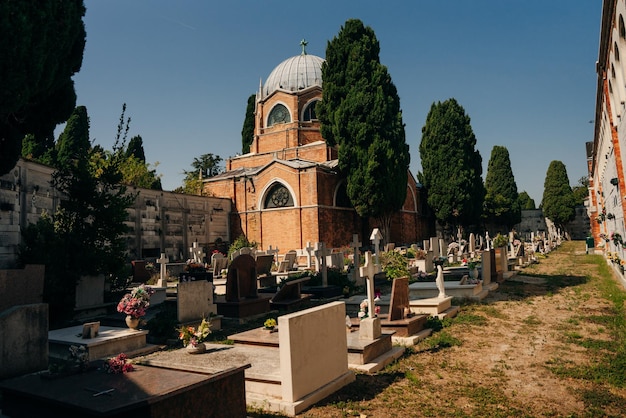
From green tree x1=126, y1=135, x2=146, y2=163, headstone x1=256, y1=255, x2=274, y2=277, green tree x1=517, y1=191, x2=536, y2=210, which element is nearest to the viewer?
headstone x1=256, y1=255, x2=274, y2=277

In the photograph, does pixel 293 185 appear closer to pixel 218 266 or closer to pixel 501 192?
pixel 218 266

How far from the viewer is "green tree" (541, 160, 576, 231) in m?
47.9

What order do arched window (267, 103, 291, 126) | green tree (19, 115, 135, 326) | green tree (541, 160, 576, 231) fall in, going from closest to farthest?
green tree (19, 115, 135, 326) → arched window (267, 103, 291, 126) → green tree (541, 160, 576, 231)

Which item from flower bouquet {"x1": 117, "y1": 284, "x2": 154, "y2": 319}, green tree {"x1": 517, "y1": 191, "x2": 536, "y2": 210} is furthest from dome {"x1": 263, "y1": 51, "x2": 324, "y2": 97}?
green tree {"x1": 517, "y1": 191, "x2": 536, "y2": 210}

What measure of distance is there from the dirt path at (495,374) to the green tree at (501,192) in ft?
122

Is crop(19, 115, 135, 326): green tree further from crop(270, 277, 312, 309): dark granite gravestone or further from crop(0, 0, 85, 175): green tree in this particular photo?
crop(270, 277, 312, 309): dark granite gravestone

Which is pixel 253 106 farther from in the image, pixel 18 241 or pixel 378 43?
pixel 18 241

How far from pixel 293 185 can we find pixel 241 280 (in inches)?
654

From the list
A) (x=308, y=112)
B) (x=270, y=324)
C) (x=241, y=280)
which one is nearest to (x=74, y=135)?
(x=308, y=112)

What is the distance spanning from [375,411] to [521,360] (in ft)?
10.4

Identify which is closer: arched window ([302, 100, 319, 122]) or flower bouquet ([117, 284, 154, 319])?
flower bouquet ([117, 284, 154, 319])

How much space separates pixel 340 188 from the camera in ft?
94.2

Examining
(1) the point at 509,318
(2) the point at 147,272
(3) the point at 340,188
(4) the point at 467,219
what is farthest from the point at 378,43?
(1) the point at 509,318

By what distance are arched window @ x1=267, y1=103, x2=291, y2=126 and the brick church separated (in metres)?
0.08
